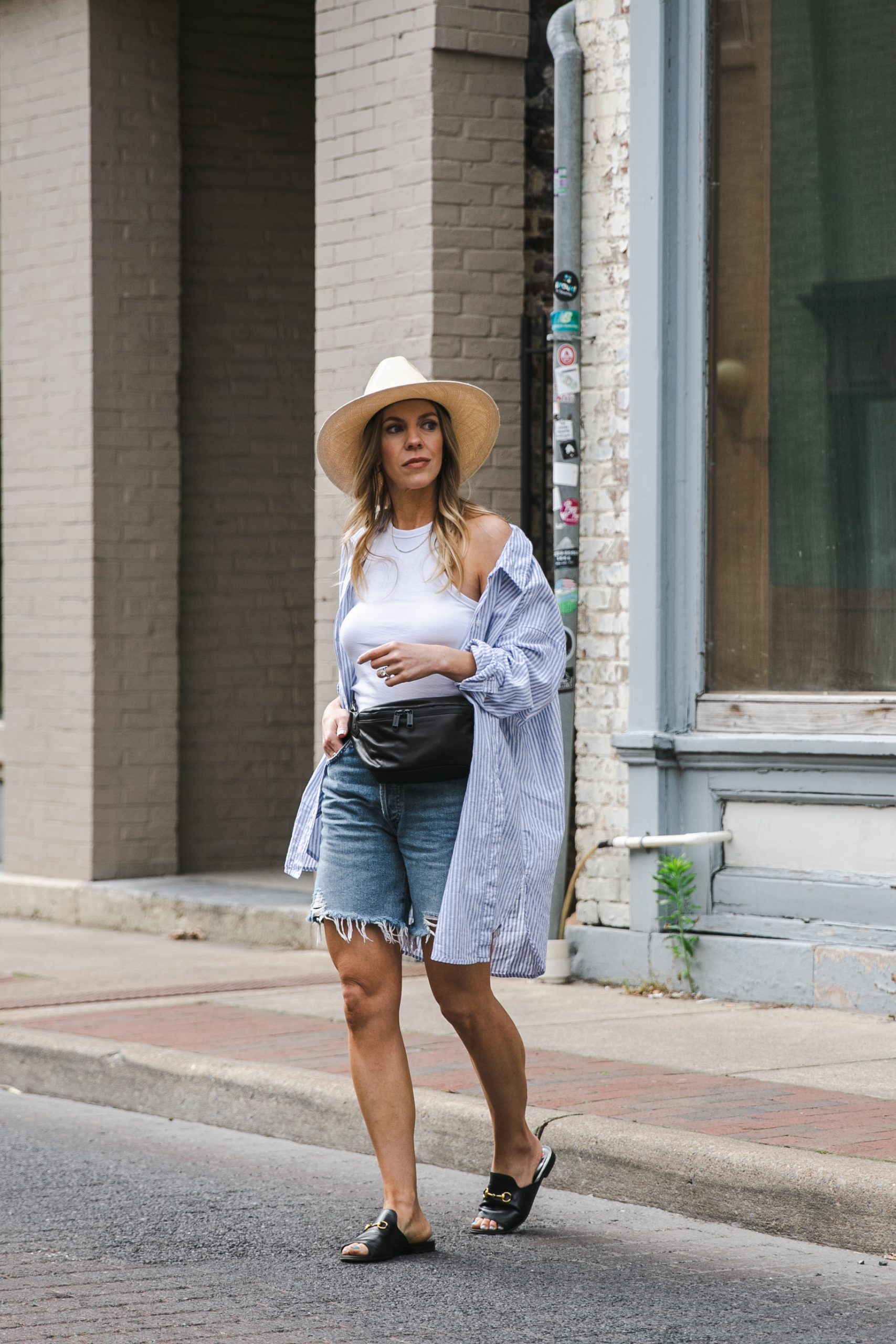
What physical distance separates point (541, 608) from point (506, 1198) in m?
1.45

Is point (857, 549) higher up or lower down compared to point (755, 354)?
lower down

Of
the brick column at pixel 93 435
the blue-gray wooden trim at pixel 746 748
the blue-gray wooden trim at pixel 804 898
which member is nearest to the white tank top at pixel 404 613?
the blue-gray wooden trim at pixel 746 748

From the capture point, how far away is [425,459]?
193 inches

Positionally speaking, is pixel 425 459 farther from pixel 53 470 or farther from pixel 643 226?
pixel 53 470

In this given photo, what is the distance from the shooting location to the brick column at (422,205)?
29.0ft

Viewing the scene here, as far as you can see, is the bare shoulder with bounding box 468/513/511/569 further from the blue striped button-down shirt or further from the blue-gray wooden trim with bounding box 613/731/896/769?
the blue-gray wooden trim with bounding box 613/731/896/769

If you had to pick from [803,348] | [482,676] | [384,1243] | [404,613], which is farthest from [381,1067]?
[803,348]

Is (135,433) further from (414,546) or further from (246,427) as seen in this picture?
(414,546)

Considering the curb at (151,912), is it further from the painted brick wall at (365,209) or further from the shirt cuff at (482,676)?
the shirt cuff at (482,676)

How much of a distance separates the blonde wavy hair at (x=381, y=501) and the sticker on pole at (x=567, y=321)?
332 centimetres

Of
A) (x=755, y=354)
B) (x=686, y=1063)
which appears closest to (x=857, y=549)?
(x=755, y=354)

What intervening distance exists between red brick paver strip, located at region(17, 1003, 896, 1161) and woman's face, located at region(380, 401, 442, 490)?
6.20 feet

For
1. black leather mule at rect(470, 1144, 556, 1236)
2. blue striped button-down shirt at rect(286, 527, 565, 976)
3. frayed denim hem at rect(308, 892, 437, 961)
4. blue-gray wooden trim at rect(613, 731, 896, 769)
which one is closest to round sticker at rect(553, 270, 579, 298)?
blue-gray wooden trim at rect(613, 731, 896, 769)

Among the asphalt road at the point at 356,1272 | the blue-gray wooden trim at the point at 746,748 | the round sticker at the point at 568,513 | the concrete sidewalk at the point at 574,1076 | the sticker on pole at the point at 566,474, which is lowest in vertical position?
the asphalt road at the point at 356,1272
